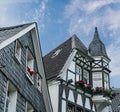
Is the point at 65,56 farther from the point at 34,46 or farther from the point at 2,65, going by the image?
the point at 2,65

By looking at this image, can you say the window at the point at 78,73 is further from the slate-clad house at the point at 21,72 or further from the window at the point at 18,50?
the window at the point at 18,50

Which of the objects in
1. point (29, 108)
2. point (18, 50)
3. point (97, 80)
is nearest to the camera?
point (18, 50)

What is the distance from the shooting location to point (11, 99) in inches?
510

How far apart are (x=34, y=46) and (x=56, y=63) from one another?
781 cm

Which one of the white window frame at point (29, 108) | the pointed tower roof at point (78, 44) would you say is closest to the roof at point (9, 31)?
the white window frame at point (29, 108)

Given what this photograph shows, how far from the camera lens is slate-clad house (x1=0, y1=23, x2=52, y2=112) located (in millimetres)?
12117

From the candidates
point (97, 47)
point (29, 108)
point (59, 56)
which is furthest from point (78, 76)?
point (29, 108)

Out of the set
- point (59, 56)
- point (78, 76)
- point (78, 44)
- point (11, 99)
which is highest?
point (78, 44)

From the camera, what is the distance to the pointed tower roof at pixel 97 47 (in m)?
27.7

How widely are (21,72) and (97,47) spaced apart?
1515 cm

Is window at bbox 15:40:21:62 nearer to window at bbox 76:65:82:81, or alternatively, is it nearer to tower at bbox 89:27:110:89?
window at bbox 76:65:82:81

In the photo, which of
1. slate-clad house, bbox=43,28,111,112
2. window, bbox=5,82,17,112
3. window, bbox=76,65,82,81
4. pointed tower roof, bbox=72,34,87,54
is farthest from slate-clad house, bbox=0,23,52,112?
pointed tower roof, bbox=72,34,87,54

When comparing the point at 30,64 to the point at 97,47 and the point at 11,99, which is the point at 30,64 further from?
the point at 97,47

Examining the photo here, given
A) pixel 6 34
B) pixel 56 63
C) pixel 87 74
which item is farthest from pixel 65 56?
pixel 6 34
